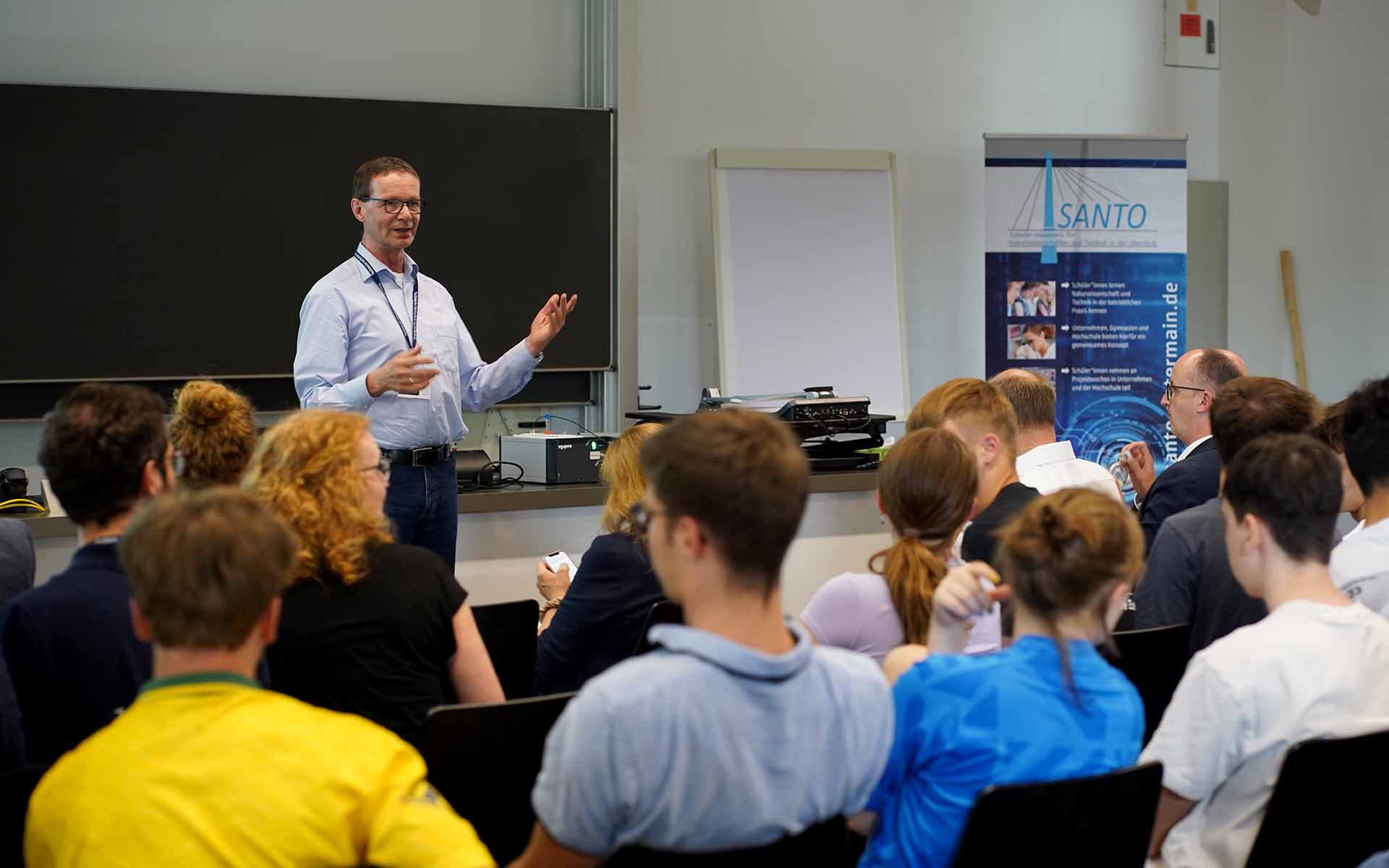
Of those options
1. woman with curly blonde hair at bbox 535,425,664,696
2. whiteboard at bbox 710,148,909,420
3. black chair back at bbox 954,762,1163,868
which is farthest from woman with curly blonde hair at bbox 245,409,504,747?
whiteboard at bbox 710,148,909,420

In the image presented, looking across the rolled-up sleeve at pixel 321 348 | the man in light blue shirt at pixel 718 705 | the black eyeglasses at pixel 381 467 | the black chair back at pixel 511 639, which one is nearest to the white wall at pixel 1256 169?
the rolled-up sleeve at pixel 321 348

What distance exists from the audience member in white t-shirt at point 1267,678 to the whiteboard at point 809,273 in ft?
13.0

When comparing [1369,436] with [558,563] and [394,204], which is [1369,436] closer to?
[558,563]

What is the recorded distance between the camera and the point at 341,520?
210 centimetres

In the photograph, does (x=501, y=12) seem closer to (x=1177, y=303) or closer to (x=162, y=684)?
(x=1177, y=303)

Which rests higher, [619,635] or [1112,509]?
[1112,509]

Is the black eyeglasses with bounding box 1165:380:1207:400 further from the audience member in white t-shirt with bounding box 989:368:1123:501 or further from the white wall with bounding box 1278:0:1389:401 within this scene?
the white wall with bounding box 1278:0:1389:401

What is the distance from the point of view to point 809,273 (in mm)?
6152

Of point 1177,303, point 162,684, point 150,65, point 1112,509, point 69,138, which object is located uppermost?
point 150,65

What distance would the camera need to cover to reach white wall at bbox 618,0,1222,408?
616cm

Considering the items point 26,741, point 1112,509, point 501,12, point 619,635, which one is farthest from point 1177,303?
point 26,741

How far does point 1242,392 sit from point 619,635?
145cm

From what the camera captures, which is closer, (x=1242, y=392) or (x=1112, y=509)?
(x=1112, y=509)

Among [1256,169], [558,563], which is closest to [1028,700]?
[558,563]
